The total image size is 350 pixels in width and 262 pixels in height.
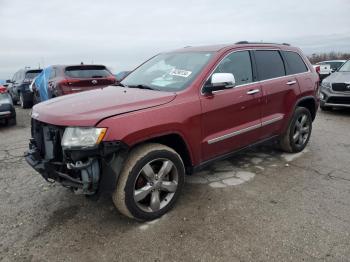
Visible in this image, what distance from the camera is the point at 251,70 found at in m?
4.17

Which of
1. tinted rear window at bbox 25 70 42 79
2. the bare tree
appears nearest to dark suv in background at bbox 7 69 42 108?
tinted rear window at bbox 25 70 42 79

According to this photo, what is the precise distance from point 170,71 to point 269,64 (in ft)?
5.05

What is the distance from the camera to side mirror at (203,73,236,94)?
11.1 ft

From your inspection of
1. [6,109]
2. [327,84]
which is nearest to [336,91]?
[327,84]

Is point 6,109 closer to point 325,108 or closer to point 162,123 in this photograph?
point 162,123

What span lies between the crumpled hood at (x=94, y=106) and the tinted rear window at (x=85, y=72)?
5.36 meters

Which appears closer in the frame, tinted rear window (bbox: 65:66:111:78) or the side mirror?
the side mirror

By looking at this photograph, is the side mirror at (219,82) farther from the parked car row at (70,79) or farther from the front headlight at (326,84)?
the front headlight at (326,84)

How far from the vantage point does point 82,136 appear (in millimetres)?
2754

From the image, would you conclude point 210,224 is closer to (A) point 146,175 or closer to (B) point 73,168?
(A) point 146,175

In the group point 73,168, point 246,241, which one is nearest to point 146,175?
point 73,168

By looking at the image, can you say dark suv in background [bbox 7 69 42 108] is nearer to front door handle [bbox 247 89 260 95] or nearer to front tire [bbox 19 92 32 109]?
front tire [bbox 19 92 32 109]

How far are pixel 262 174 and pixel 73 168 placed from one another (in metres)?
2.62

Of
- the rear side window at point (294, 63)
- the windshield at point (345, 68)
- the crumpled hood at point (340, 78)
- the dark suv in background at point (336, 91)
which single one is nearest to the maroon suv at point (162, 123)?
the rear side window at point (294, 63)
